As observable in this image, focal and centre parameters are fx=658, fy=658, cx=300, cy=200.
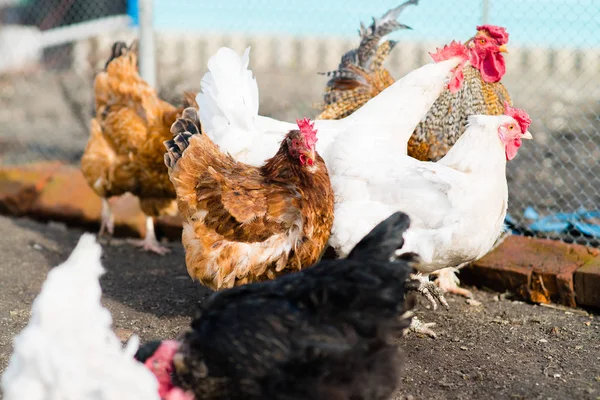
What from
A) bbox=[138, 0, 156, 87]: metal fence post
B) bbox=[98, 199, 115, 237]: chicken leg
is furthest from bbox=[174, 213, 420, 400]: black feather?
bbox=[138, 0, 156, 87]: metal fence post

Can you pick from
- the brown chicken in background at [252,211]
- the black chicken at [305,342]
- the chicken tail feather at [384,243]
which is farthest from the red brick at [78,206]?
the chicken tail feather at [384,243]

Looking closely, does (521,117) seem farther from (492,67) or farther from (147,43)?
(147,43)

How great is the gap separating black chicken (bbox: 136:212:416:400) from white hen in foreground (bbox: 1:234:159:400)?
186 millimetres

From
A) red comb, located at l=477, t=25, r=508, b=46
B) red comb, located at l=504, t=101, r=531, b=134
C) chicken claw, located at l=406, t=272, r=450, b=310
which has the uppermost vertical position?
red comb, located at l=477, t=25, r=508, b=46

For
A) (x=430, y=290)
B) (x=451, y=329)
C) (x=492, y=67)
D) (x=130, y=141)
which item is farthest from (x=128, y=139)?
(x=451, y=329)

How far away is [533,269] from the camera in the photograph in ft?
14.0

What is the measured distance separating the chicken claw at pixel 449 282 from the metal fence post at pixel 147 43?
3274 mm

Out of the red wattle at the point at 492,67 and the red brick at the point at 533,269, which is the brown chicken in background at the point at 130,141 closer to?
the red wattle at the point at 492,67

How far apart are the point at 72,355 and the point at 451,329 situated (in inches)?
90.7

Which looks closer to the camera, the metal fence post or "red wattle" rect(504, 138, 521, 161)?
"red wattle" rect(504, 138, 521, 161)

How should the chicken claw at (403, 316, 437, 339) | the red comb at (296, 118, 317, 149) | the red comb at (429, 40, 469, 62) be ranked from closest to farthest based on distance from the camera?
the red comb at (296, 118, 317, 149) < the chicken claw at (403, 316, 437, 339) < the red comb at (429, 40, 469, 62)

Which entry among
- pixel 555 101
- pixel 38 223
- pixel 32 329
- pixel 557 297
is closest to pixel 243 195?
pixel 32 329

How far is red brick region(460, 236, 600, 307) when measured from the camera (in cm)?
418

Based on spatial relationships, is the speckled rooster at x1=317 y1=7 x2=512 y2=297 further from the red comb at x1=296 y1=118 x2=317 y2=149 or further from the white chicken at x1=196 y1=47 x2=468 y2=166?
the red comb at x1=296 y1=118 x2=317 y2=149
